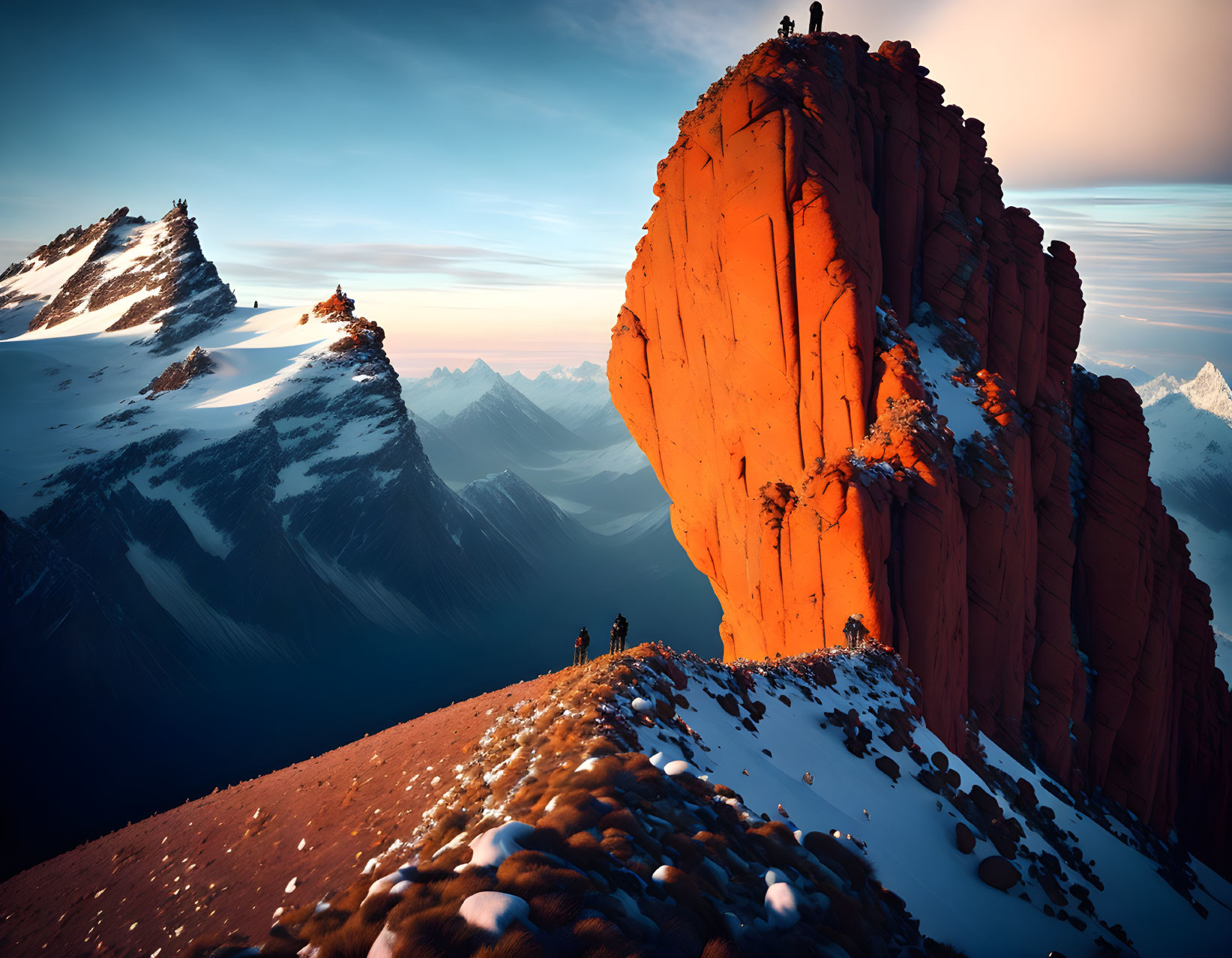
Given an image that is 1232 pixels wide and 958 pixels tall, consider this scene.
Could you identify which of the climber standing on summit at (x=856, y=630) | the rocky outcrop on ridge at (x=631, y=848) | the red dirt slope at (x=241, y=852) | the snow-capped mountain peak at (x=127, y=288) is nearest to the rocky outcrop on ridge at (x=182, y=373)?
the snow-capped mountain peak at (x=127, y=288)

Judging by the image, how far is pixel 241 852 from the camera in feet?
45.8

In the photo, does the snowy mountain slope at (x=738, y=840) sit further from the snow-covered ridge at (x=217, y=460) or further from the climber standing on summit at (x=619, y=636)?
the snow-covered ridge at (x=217, y=460)

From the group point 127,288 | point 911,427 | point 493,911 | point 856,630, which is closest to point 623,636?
point 856,630

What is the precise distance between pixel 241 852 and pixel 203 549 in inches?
2696

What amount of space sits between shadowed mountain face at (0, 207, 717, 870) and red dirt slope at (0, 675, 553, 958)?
1444 inches

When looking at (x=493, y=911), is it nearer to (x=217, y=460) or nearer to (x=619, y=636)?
(x=619, y=636)

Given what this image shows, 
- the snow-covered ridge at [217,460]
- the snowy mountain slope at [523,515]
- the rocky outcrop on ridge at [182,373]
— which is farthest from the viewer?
the snowy mountain slope at [523,515]

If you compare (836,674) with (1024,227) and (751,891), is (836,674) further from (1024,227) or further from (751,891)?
(1024,227)

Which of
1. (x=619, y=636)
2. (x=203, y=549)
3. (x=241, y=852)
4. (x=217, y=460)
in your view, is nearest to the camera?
(x=241, y=852)

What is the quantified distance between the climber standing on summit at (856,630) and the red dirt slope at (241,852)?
14056mm

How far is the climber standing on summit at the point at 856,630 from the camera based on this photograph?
2497 cm

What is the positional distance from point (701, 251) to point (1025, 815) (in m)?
32.5

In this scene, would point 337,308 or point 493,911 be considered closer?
point 493,911

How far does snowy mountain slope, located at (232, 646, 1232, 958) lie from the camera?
645 centimetres
